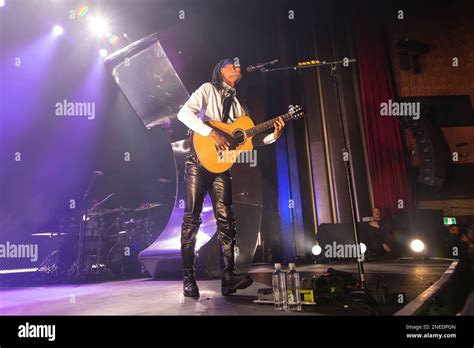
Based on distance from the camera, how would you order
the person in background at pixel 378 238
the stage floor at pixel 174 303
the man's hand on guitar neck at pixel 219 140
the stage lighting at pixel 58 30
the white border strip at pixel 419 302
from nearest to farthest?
the white border strip at pixel 419 302
the stage floor at pixel 174 303
the man's hand on guitar neck at pixel 219 140
the person in background at pixel 378 238
the stage lighting at pixel 58 30

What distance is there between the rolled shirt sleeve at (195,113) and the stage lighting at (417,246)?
14.6ft

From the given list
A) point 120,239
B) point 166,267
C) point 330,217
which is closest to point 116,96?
point 120,239

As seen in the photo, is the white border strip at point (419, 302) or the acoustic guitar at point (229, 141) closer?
the white border strip at point (419, 302)

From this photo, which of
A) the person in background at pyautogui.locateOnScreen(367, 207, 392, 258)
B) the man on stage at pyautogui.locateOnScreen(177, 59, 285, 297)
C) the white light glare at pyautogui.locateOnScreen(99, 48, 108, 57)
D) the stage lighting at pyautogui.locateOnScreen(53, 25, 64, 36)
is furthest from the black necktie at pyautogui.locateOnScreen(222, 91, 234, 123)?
the stage lighting at pyautogui.locateOnScreen(53, 25, 64, 36)

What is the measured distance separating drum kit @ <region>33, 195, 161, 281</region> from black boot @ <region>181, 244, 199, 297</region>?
9.35 feet

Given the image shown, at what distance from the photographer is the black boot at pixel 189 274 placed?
267 cm

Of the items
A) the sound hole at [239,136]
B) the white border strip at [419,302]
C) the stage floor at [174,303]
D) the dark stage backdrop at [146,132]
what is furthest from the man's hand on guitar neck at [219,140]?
the dark stage backdrop at [146,132]

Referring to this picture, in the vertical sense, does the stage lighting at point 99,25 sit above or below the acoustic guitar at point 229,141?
above

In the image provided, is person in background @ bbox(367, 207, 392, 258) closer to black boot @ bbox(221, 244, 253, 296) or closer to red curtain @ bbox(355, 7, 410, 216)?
red curtain @ bbox(355, 7, 410, 216)

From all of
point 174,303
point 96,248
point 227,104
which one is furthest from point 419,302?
point 96,248

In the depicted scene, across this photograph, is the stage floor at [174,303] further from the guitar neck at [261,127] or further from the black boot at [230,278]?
the guitar neck at [261,127]

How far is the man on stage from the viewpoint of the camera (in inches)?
107
